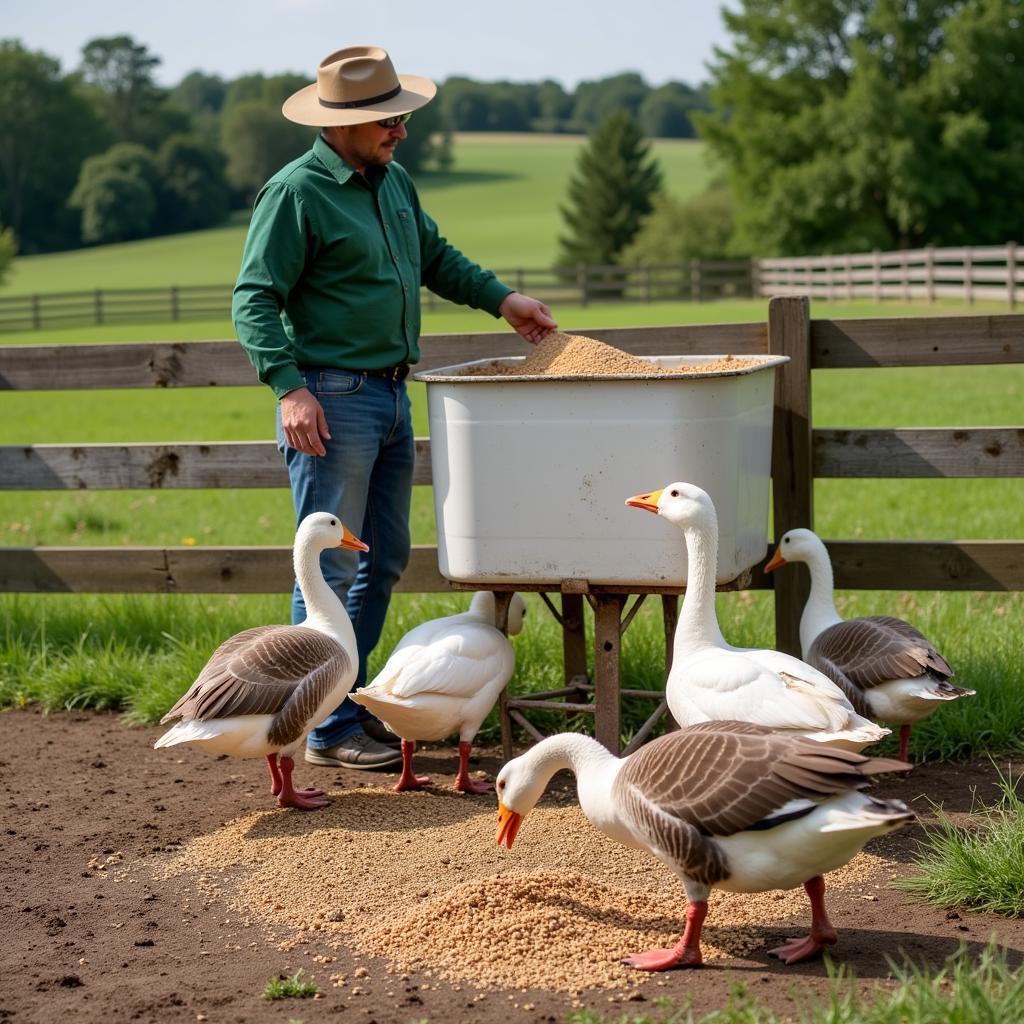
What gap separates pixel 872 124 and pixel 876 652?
50.7 m

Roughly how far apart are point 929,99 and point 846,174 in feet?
15.0

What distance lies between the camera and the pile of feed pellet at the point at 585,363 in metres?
4.82

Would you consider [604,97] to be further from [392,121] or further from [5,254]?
[392,121]

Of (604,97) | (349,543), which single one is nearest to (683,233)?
(349,543)

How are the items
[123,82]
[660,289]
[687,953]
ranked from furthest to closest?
[123,82]
[660,289]
[687,953]

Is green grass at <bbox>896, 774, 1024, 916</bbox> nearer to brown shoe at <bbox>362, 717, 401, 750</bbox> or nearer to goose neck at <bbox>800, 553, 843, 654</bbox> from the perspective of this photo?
goose neck at <bbox>800, 553, 843, 654</bbox>

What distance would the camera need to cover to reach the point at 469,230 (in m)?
84.0

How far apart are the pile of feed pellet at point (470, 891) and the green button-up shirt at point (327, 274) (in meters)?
1.76

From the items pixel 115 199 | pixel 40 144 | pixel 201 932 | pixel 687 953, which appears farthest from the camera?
pixel 40 144

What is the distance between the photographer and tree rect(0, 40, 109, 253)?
314ft

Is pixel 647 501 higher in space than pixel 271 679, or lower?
higher

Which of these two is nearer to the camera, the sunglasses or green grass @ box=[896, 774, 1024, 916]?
green grass @ box=[896, 774, 1024, 916]

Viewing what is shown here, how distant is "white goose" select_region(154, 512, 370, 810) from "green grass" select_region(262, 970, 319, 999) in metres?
1.39

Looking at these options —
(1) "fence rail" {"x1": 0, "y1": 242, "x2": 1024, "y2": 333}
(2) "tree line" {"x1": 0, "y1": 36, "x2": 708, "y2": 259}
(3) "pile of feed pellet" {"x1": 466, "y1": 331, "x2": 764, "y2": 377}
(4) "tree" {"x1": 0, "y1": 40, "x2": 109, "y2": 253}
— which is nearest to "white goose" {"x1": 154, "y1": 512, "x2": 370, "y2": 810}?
(3) "pile of feed pellet" {"x1": 466, "y1": 331, "x2": 764, "y2": 377}
